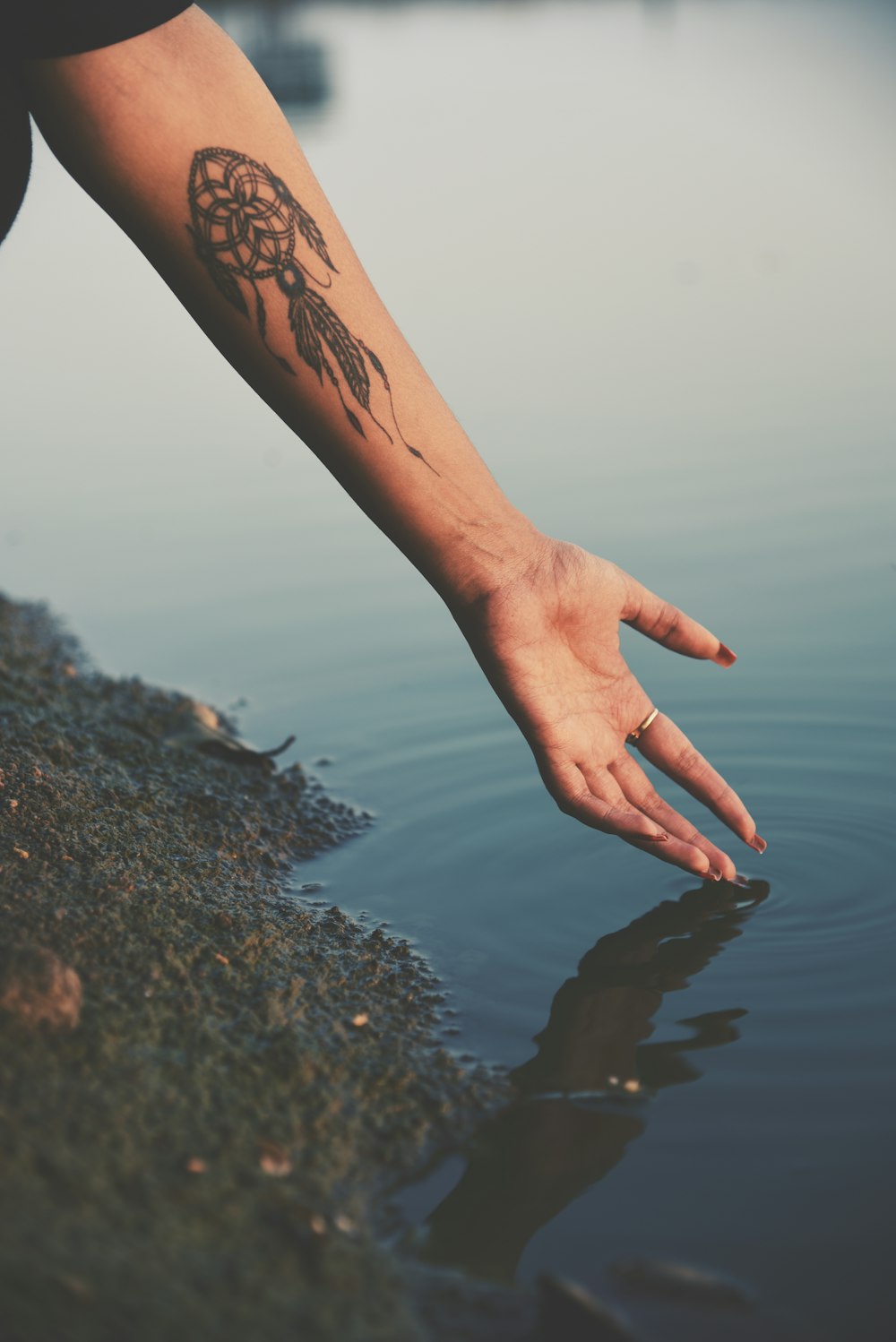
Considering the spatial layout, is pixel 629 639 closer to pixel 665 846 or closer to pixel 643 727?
pixel 643 727

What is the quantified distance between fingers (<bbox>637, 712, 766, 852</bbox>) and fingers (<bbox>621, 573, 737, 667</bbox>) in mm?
138

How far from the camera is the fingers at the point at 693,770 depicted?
2.28 meters

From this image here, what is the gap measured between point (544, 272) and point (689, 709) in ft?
19.1

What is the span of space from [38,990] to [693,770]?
1.21m

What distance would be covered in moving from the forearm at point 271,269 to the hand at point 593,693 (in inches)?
2.6

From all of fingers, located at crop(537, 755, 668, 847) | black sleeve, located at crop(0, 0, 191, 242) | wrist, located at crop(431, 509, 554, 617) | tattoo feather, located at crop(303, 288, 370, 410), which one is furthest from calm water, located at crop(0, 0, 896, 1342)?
black sleeve, located at crop(0, 0, 191, 242)

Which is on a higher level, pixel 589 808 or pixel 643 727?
pixel 643 727

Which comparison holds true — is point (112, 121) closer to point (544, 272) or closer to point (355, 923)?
point (355, 923)

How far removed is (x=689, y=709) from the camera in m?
3.19

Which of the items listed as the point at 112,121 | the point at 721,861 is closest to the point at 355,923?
the point at 721,861

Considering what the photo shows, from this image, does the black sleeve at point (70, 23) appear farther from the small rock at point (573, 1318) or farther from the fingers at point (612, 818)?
the small rock at point (573, 1318)

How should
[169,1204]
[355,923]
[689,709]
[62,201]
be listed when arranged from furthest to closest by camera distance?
[62,201]
[689,709]
[355,923]
[169,1204]

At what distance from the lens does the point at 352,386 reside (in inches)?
77.7

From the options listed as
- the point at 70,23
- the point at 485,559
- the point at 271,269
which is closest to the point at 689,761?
the point at 485,559
